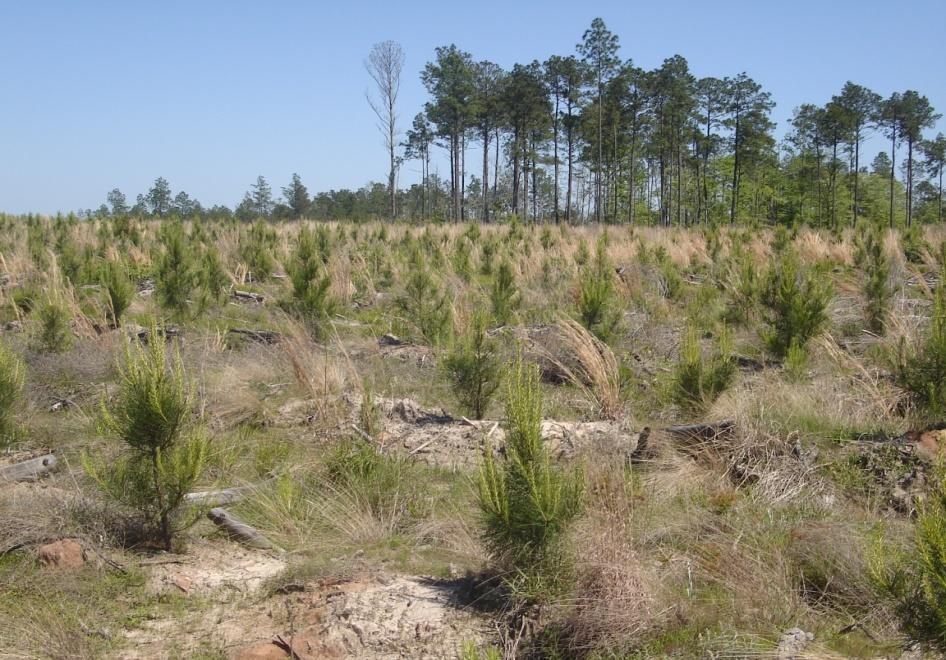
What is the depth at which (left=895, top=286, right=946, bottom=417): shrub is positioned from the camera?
15.9ft

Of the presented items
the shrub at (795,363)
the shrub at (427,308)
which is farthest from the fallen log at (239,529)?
the shrub at (795,363)

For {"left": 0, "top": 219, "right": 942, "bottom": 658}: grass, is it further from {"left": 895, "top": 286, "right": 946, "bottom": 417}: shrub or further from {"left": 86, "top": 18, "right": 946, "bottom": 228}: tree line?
{"left": 86, "top": 18, "right": 946, "bottom": 228}: tree line

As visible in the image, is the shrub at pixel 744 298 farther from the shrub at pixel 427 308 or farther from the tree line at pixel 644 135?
the tree line at pixel 644 135

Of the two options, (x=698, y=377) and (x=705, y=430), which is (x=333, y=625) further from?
(x=698, y=377)

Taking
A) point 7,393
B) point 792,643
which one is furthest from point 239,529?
point 792,643

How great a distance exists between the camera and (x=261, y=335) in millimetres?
8172

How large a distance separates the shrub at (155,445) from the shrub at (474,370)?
8.16 feet

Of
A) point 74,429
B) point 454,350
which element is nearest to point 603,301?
point 454,350

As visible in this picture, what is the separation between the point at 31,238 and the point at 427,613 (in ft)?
51.9

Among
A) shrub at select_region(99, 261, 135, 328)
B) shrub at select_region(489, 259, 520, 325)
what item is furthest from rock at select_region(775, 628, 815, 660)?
Answer: shrub at select_region(99, 261, 135, 328)

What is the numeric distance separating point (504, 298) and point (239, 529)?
598 cm

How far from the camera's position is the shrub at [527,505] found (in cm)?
312

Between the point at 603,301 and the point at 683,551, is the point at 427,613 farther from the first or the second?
the point at 603,301

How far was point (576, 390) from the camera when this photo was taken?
6957mm
